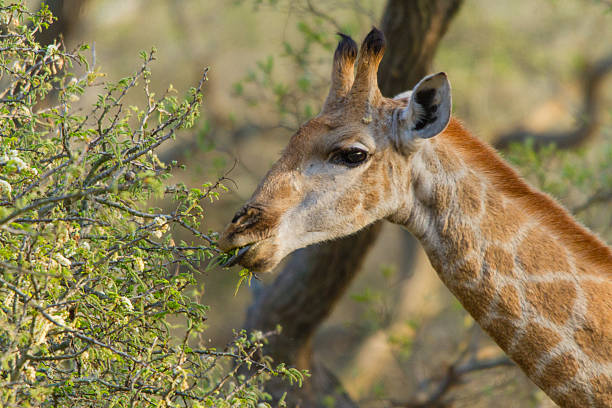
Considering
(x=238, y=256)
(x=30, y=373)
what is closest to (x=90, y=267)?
(x=30, y=373)

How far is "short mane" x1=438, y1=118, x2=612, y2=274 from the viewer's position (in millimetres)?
4809

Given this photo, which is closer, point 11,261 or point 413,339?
point 11,261

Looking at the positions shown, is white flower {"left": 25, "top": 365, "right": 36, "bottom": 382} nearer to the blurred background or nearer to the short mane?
the blurred background

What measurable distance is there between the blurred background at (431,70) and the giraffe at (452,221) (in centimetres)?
79

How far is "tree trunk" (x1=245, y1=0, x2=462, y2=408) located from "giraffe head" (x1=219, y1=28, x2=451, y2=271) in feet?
7.18

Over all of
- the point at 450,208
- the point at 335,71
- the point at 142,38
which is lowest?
the point at 450,208

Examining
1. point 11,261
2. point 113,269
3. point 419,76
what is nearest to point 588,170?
point 419,76

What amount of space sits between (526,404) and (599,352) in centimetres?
632

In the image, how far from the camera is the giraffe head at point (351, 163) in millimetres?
4523

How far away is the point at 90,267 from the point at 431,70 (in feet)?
17.0

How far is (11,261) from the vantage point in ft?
11.9

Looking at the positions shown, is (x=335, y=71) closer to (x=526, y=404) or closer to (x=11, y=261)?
(x=11, y=261)

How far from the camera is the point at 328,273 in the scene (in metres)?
7.46

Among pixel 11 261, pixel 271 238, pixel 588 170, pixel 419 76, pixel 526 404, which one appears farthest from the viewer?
pixel 526 404
